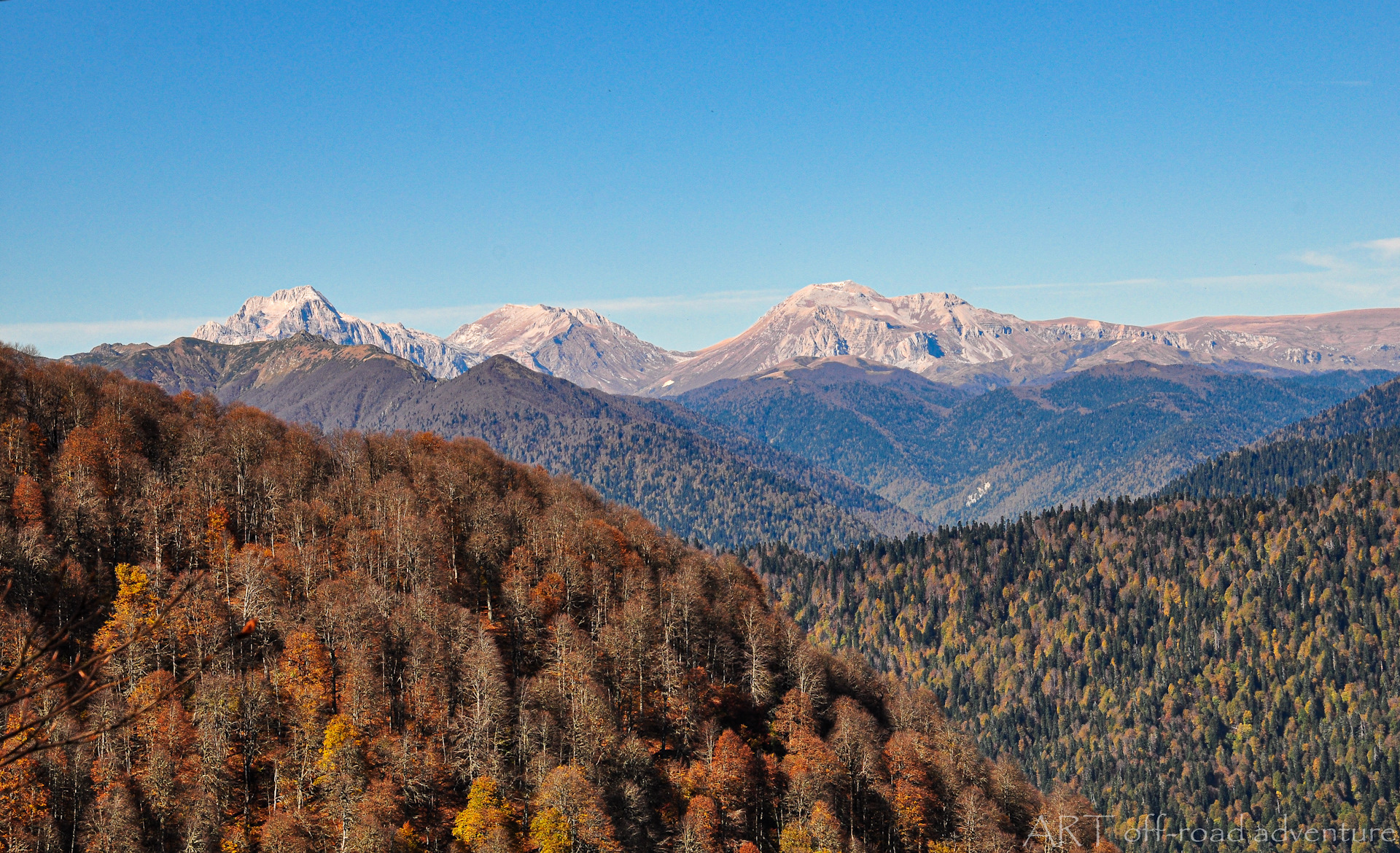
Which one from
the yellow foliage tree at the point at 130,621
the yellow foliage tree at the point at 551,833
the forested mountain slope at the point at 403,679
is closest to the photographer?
the forested mountain slope at the point at 403,679

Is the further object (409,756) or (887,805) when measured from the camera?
(887,805)

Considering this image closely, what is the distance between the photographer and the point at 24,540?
112 m

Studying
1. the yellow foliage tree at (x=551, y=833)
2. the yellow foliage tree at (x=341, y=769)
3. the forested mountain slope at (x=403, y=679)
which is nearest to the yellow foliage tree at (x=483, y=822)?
the forested mountain slope at (x=403, y=679)

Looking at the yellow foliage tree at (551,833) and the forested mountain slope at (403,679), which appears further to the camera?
the yellow foliage tree at (551,833)

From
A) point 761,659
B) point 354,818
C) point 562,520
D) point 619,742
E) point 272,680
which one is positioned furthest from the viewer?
point 562,520

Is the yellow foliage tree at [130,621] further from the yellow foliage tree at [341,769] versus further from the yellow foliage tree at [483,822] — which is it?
the yellow foliage tree at [483,822]

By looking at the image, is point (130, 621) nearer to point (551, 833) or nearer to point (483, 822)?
point (483, 822)

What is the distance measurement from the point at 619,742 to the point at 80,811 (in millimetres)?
52894

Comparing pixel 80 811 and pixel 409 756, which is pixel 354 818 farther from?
pixel 80 811

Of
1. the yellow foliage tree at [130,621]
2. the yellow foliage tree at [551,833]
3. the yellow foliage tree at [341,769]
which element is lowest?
the yellow foliage tree at [551,833]

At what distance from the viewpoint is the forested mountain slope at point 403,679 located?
95.6 meters

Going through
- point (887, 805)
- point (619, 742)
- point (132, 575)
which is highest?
point (132, 575)

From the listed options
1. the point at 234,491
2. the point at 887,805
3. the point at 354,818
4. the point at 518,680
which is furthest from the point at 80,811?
the point at 887,805

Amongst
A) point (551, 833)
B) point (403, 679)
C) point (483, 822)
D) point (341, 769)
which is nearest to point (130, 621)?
point (403, 679)
